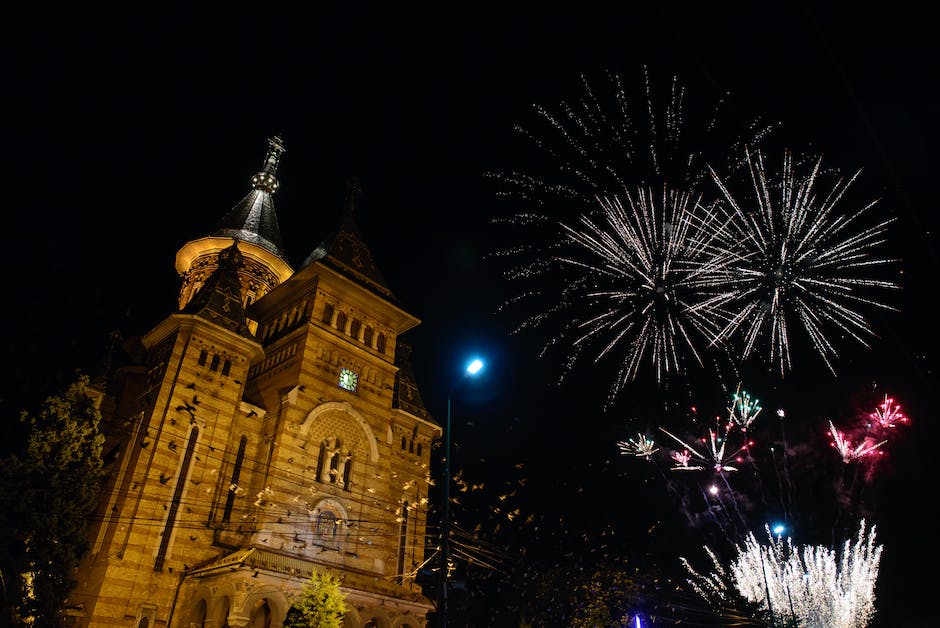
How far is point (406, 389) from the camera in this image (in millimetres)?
35469

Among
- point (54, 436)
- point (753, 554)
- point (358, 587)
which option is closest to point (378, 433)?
point (358, 587)

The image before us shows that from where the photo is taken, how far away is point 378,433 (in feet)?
98.2

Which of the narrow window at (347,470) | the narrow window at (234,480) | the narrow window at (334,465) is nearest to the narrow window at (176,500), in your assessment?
the narrow window at (234,480)

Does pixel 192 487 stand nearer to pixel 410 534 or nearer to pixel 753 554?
pixel 410 534

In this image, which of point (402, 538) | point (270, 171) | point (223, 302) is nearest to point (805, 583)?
point (402, 538)

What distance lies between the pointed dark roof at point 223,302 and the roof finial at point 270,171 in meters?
16.4

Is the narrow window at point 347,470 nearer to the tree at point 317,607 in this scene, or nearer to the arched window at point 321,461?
the arched window at point 321,461

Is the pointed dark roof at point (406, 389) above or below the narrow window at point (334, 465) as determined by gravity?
above

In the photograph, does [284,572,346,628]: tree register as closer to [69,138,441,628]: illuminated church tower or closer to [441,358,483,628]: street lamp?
[69,138,441,628]: illuminated church tower

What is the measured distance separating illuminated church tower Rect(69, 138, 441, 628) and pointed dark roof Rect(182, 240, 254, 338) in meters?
0.10

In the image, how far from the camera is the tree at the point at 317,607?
21.0m

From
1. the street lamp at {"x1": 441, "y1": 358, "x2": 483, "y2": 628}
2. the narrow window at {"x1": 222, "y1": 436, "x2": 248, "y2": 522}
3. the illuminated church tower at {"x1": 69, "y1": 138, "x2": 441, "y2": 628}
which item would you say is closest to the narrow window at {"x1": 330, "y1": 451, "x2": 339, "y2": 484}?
the illuminated church tower at {"x1": 69, "y1": 138, "x2": 441, "y2": 628}

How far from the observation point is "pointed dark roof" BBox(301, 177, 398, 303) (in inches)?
1280

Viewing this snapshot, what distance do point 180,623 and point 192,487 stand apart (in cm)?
490
